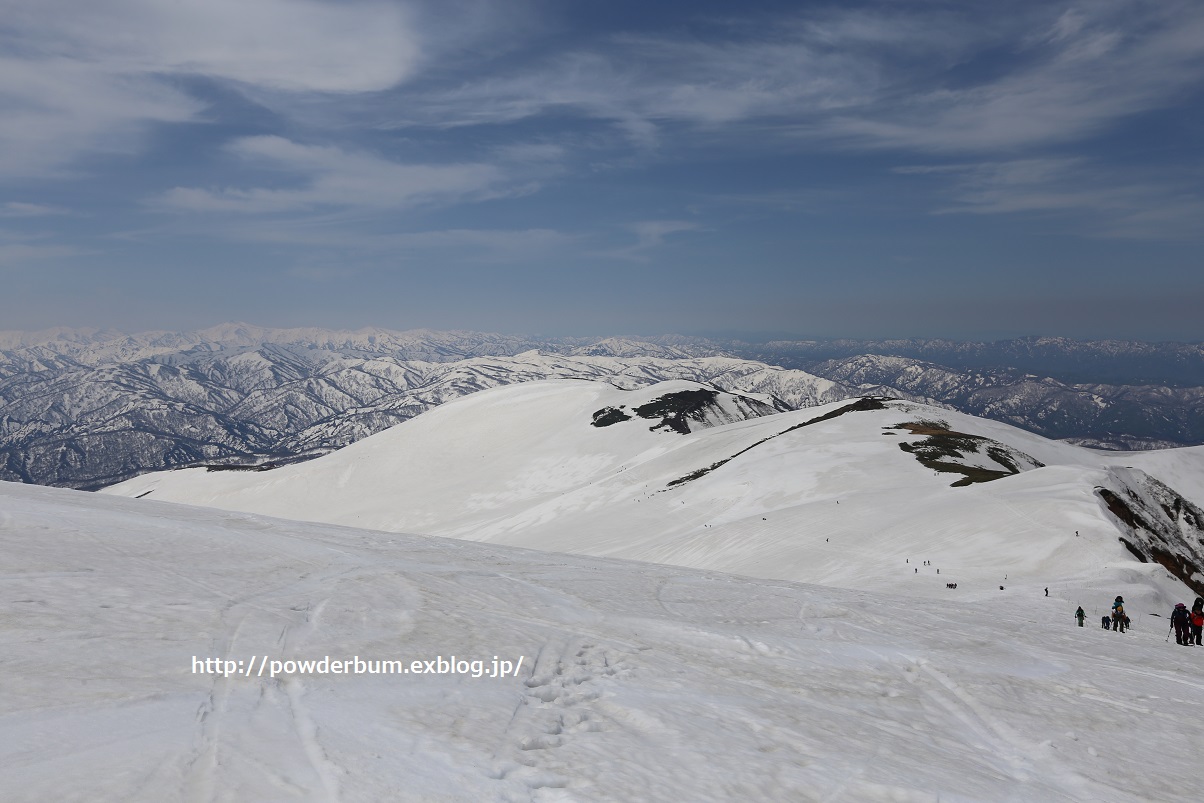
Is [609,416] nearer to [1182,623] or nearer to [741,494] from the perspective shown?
[741,494]

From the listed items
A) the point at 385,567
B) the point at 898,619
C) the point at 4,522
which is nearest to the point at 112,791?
the point at 385,567

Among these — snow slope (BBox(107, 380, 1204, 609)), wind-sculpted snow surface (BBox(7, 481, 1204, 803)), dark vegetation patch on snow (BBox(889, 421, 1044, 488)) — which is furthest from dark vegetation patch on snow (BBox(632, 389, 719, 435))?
wind-sculpted snow surface (BBox(7, 481, 1204, 803))

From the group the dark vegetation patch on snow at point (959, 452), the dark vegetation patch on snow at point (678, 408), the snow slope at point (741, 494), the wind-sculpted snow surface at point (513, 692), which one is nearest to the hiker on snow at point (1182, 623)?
the wind-sculpted snow surface at point (513, 692)

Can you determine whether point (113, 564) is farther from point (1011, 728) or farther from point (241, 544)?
point (1011, 728)

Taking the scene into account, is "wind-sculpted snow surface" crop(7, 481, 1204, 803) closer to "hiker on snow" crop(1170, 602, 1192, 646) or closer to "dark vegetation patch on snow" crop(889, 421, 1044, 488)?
"hiker on snow" crop(1170, 602, 1192, 646)

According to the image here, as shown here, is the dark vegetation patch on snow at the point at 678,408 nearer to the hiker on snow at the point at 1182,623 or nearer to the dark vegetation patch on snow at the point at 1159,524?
the dark vegetation patch on snow at the point at 1159,524

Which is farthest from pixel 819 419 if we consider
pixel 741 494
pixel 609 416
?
pixel 609 416
